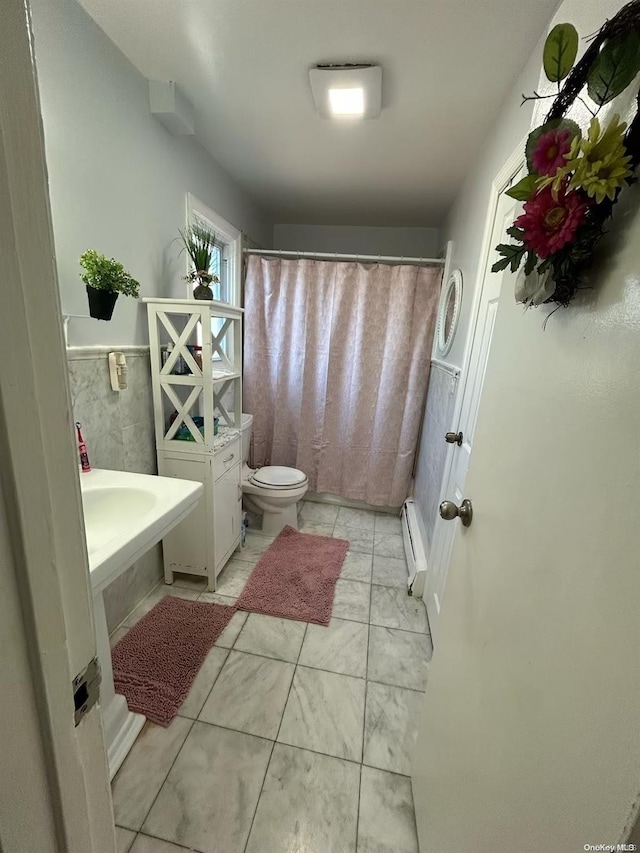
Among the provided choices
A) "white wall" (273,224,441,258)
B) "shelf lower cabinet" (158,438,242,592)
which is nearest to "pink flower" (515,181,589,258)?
"shelf lower cabinet" (158,438,242,592)

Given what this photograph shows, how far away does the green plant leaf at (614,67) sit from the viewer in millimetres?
385

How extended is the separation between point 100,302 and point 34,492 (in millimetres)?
1152

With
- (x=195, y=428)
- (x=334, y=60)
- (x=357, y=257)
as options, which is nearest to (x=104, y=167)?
(x=334, y=60)

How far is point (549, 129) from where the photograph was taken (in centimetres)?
50

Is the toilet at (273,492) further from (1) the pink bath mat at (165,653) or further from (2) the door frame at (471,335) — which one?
(2) the door frame at (471,335)

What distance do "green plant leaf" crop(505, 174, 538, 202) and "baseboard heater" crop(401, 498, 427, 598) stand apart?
173 cm

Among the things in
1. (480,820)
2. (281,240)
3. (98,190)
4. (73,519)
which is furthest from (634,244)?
(281,240)

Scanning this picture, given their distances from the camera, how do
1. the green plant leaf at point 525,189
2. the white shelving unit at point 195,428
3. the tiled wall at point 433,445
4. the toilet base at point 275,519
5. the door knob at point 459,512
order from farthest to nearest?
the toilet base at point 275,519, the tiled wall at point 433,445, the white shelving unit at point 195,428, the door knob at point 459,512, the green plant leaf at point 525,189

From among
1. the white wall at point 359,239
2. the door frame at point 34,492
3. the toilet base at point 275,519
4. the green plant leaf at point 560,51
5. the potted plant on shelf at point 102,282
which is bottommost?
the toilet base at point 275,519

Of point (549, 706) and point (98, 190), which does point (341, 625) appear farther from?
point (98, 190)

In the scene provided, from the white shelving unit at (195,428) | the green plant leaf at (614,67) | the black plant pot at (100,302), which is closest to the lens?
the green plant leaf at (614,67)

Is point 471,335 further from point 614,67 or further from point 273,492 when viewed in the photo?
point 273,492

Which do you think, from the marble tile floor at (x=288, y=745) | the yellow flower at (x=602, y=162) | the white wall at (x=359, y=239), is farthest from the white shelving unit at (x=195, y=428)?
the white wall at (x=359, y=239)

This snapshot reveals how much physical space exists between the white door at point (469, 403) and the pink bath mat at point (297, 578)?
559 mm
